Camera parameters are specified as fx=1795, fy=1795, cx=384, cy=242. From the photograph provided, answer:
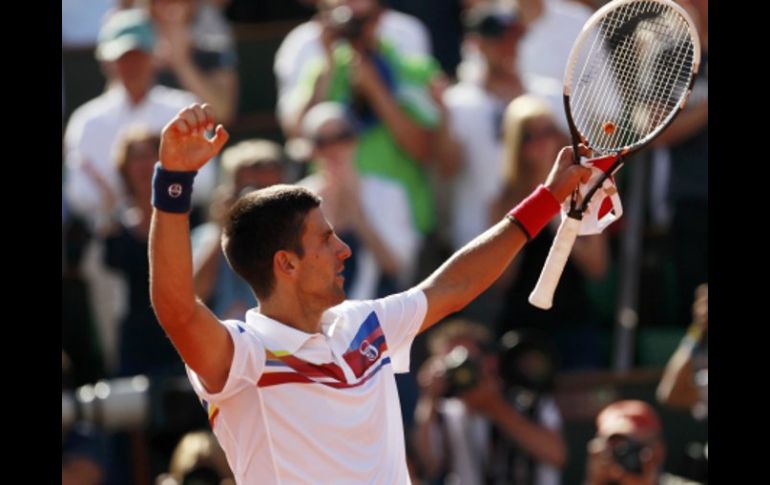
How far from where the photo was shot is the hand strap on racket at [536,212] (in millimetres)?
5219

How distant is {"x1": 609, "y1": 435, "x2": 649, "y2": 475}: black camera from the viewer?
7.40 metres

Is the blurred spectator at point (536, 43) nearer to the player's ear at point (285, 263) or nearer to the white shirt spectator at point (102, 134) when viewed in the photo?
the white shirt spectator at point (102, 134)

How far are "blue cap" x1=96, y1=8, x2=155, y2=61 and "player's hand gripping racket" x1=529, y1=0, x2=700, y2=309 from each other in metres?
3.57

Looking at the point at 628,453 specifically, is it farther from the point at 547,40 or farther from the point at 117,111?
the point at 117,111

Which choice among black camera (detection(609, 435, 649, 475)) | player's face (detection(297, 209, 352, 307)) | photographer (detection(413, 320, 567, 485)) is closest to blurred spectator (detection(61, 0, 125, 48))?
photographer (detection(413, 320, 567, 485))

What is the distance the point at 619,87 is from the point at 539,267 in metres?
2.65

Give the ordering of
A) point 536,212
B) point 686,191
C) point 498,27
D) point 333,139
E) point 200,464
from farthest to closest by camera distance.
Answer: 1. point 498,27
2. point 686,191
3. point 333,139
4. point 200,464
5. point 536,212

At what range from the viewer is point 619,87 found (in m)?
5.88

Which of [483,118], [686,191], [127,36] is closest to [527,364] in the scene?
[686,191]

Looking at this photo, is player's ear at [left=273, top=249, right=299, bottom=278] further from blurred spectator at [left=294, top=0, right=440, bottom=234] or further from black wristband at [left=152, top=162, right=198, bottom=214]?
blurred spectator at [left=294, top=0, right=440, bottom=234]

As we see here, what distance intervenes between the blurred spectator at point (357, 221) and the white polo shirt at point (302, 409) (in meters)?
3.44

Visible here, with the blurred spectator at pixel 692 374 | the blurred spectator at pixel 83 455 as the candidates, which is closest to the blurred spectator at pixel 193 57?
the blurred spectator at pixel 83 455

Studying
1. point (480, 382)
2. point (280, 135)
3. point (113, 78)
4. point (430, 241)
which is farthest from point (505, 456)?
point (113, 78)

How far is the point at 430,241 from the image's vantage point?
8.84 m
